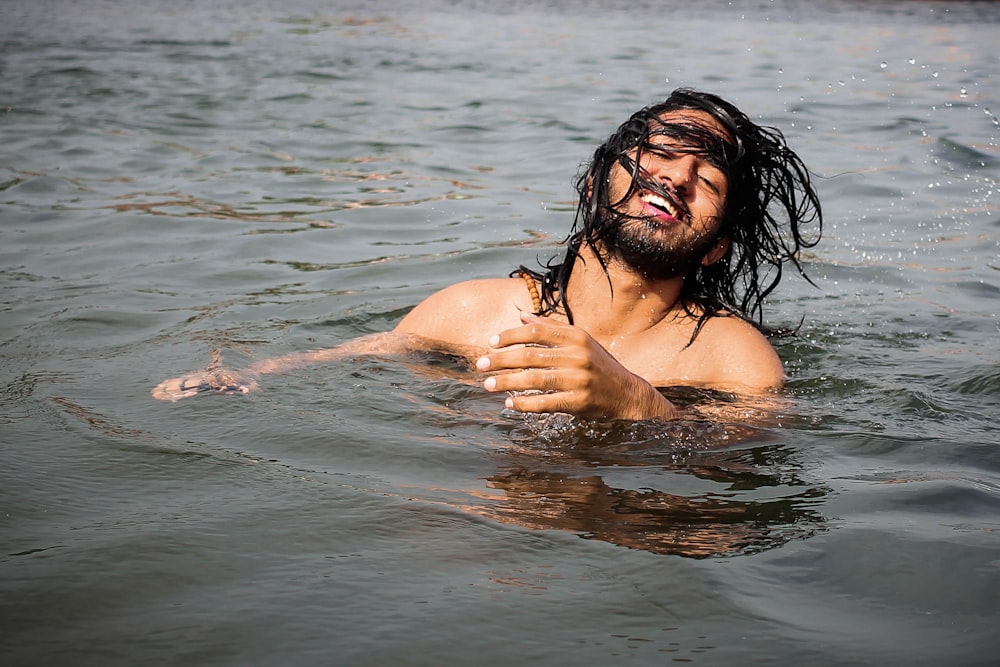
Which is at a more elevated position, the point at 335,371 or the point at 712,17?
the point at 712,17

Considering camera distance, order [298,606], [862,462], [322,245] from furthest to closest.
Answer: [322,245]
[862,462]
[298,606]

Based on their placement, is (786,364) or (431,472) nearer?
(431,472)

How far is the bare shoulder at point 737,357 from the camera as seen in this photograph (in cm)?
408

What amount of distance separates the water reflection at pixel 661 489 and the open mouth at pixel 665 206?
0.73m

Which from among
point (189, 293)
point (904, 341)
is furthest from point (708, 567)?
point (189, 293)

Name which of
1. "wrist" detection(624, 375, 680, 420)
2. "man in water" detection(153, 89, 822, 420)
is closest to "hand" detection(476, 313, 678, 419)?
"wrist" detection(624, 375, 680, 420)

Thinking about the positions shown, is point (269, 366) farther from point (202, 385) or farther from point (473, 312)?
point (473, 312)

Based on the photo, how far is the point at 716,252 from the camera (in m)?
4.18

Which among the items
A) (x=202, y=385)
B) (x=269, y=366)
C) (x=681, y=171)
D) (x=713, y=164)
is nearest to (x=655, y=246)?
(x=681, y=171)

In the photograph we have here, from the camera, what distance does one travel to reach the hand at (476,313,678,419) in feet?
9.58

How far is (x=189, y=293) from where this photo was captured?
5.34 metres

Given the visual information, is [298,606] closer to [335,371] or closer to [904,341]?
[335,371]

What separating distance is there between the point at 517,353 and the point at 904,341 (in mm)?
2709

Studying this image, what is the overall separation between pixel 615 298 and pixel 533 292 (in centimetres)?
35
